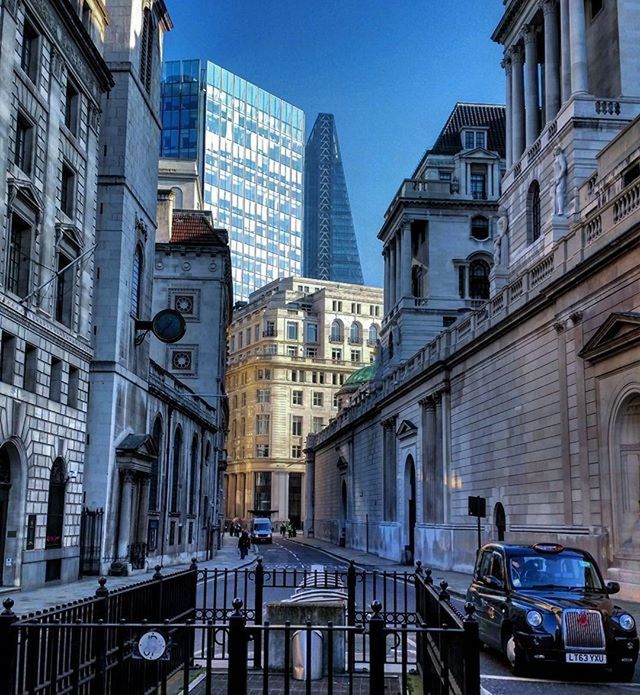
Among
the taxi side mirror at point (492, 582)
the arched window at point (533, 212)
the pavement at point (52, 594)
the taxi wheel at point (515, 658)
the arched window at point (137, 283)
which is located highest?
the arched window at point (533, 212)

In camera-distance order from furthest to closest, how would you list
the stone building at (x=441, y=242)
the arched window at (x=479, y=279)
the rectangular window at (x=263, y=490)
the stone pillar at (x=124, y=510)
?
the rectangular window at (x=263, y=490), the arched window at (x=479, y=279), the stone building at (x=441, y=242), the stone pillar at (x=124, y=510)

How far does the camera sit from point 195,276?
5881cm

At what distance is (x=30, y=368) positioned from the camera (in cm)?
2495

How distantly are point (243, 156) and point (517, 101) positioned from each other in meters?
132

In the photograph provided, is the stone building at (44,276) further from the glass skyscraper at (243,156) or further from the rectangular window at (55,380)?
the glass skyscraper at (243,156)

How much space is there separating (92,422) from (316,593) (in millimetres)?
20913

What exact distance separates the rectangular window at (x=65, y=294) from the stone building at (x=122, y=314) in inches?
153

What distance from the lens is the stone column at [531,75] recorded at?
44906 mm

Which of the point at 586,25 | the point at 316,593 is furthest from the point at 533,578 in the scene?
the point at 586,25

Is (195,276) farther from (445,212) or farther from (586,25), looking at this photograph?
(586,25)

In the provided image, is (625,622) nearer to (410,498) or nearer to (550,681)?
(550,681)

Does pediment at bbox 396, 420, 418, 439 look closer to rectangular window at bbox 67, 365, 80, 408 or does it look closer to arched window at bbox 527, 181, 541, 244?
arched window at bbox 527, 181, 541, 244

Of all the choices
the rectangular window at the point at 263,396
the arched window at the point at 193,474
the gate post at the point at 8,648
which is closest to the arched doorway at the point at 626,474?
the gate post at the point at 8,648

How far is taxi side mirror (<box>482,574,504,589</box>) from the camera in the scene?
43.0ft
